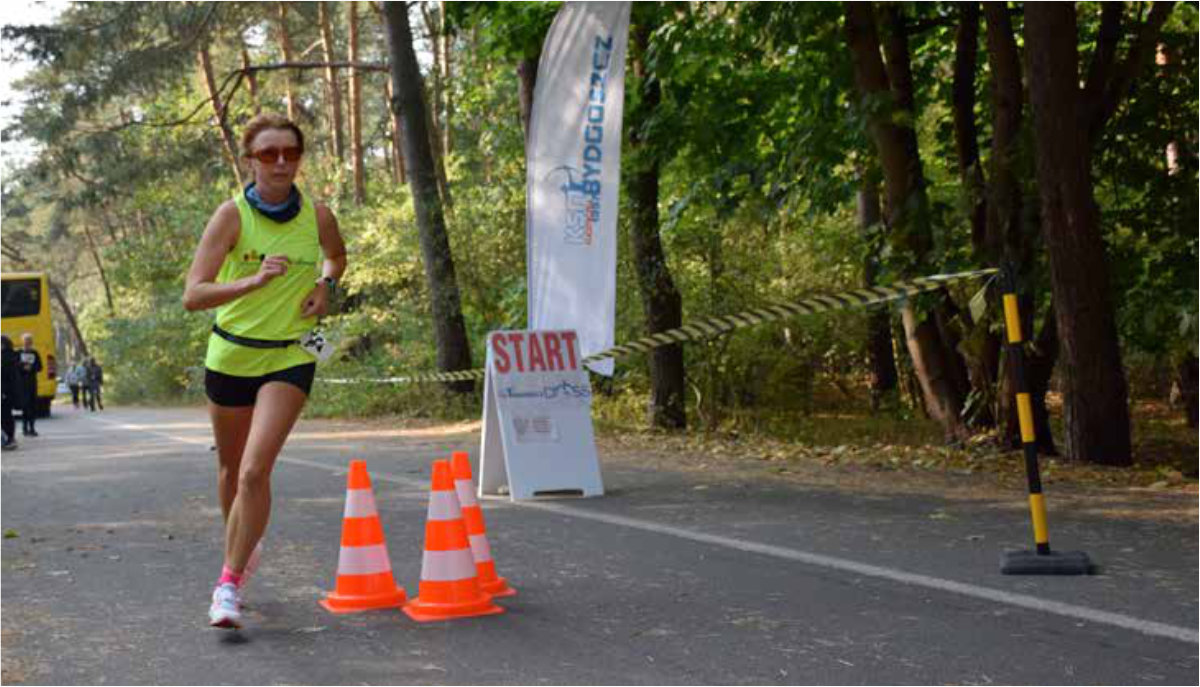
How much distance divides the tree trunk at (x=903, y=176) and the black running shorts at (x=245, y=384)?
9.10 m

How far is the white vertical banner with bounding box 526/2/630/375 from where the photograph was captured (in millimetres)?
13836

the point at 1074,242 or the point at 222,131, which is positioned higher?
the point at 222,131

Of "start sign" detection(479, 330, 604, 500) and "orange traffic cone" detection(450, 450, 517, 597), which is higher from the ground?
"start sign" detection(479, 330, 604, 500)

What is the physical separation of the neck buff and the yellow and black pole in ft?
11.5

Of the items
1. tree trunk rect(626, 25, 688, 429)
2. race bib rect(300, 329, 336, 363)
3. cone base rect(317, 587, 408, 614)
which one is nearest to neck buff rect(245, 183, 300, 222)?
race bib rect(300, 329, 336, 363)

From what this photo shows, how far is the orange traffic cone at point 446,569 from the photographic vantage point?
19.6 ft

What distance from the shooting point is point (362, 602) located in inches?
244

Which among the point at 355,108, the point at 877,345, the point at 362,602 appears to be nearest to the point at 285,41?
the point at 355,108

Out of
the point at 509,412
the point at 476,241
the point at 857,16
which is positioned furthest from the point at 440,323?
the point at 509,412

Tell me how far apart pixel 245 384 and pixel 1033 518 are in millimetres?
3795

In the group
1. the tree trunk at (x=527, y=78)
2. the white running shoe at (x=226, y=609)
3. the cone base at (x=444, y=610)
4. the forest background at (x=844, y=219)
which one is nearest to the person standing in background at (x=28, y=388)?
the forest background at (x=844, y=219)

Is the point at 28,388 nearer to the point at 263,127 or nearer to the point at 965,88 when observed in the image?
the point at 965,88

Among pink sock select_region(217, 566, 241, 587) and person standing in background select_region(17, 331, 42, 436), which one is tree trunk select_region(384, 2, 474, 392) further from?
pink sock select_region(217, 566, 241, 587)

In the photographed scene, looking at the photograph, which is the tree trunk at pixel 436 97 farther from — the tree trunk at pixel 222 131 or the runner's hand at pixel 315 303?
the runner's hand at pixel 315 303
